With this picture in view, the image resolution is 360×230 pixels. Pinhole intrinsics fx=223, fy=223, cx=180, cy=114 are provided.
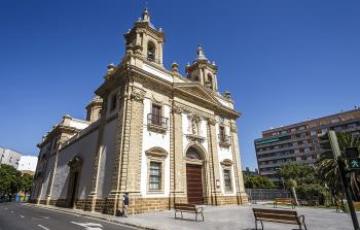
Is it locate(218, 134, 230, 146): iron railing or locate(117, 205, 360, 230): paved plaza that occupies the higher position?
locate(218, 134, 230, 146): iron railing

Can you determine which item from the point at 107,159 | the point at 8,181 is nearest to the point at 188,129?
the point at 107,159

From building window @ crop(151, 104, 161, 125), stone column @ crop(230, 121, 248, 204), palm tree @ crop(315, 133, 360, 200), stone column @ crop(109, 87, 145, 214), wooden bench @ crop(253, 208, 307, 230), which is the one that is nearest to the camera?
wooden bench @ crop(253, 208, 307, 230)

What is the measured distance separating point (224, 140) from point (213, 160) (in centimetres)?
341

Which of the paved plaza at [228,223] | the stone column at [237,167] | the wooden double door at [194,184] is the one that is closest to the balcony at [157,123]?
the wooden double door at [194,184]

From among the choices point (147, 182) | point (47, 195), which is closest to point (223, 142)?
point (147, 182)

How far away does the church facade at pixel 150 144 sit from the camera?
15047mm

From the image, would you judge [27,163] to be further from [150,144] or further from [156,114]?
[150,144]

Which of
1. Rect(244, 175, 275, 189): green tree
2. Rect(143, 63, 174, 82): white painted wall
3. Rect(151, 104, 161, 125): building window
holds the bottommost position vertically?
Rect(244, 175, 275, 189): green tree

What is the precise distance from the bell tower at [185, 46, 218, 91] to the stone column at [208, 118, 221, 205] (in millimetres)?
6303

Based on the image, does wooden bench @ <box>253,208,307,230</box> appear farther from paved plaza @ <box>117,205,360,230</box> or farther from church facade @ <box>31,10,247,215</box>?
church facade @ <box>31,10,247,215</box>

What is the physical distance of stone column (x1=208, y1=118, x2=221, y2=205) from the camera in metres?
19.5

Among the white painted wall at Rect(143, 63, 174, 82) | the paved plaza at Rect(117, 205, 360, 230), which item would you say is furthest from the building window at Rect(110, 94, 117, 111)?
the paved plaza at Rect(117, 205, 360, 230)

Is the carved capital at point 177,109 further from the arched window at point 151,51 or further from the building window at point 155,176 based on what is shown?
the arched window at point 151,51

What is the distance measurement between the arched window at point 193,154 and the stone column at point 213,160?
3.91ft
